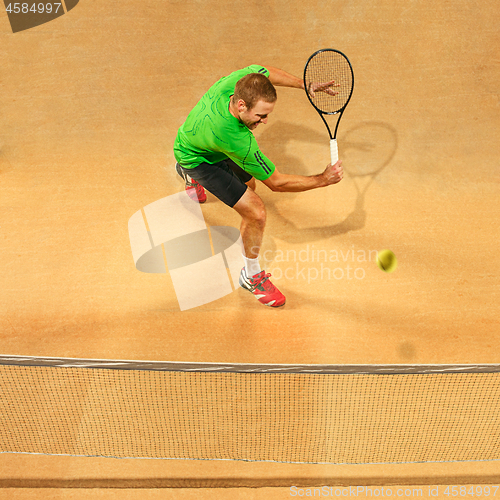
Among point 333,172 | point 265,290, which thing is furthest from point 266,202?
point 333,172

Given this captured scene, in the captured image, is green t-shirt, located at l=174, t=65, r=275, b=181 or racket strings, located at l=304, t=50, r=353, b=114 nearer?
green t-shirt, located at l=174, t=65, r=275, b=181

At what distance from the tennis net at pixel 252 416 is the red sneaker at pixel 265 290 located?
2.26 feet

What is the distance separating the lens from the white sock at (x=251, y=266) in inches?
147

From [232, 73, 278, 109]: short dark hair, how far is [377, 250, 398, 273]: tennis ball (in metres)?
2.09

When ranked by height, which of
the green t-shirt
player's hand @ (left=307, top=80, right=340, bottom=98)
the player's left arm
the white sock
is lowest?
the white sock

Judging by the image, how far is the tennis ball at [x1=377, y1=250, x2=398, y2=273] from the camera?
4082 mm

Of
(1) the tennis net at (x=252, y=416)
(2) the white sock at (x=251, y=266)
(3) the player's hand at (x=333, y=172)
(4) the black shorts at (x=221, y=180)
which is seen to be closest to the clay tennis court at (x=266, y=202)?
(1) the tennis net at (x=252, y=416)

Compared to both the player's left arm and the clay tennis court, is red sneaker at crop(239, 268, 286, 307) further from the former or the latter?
the player's left arm

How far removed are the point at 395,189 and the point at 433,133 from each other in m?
0.96

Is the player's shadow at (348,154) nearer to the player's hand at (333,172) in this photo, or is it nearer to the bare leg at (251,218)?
the bare leg at (251,218)

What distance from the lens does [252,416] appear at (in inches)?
130

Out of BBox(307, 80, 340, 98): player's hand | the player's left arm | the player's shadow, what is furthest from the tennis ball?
the player's left arm

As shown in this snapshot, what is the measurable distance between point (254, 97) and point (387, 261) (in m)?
2.22

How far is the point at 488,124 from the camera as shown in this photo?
4.91 meters
